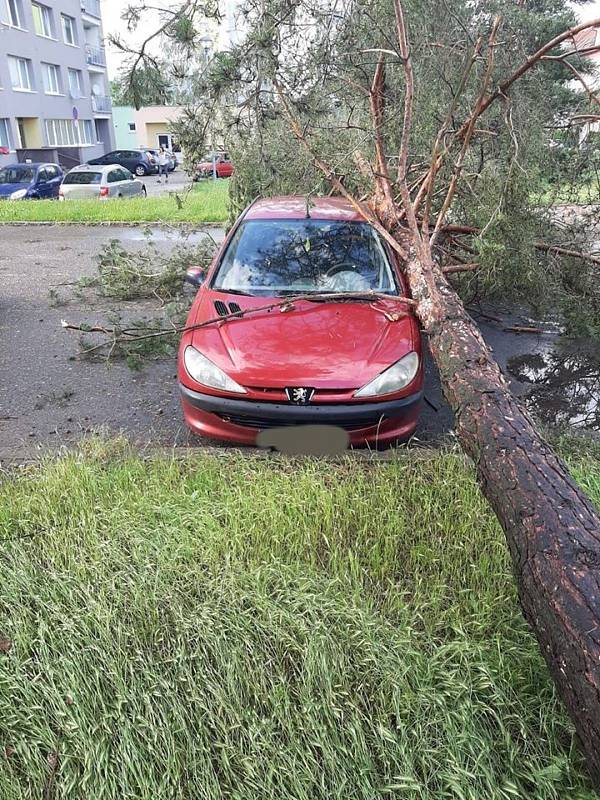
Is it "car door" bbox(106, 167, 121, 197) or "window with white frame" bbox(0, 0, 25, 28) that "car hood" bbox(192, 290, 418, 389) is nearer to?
"car door" bbox(106, 167, 121, 197)

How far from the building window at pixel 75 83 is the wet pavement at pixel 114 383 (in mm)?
36541

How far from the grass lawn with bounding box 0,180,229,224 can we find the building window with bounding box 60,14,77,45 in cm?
2652

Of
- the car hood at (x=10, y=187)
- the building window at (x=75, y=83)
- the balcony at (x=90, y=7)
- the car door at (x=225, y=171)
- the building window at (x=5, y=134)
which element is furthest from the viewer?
the balcony at (x=90, y=7)

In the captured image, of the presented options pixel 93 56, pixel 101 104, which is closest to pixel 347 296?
pixel 93 56

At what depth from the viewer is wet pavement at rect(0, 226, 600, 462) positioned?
455 cm

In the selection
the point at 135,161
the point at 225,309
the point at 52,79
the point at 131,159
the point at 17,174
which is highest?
Answer: the point at 52,79

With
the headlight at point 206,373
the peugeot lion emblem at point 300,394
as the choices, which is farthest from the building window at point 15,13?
the peugeot lion emblem at point 300,394

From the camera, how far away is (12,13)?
31.9 m

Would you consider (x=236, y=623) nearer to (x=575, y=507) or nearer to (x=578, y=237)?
(x=575, y=507)

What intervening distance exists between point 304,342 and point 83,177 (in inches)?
716

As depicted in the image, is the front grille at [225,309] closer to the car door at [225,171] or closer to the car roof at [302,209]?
the car roof at [302,209]

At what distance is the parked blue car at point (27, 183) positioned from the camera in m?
20.0

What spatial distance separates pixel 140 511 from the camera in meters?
3.24

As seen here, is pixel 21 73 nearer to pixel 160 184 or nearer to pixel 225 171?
pixel 160 184
